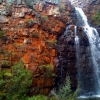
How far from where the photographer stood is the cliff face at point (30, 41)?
559 inches

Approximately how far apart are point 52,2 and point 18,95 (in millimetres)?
8370

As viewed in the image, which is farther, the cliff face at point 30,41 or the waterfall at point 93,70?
the waterfall at point 93,70

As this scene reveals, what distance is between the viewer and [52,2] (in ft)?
56.3

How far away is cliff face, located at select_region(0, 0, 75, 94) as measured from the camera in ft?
46.6

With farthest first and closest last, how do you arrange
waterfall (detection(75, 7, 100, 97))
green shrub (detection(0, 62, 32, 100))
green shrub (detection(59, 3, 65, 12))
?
green shrub (detection(59, 3, 65, 12)), waterfall (detection(75, 7, 100, 97)), green shrub (detection(0, 62, 32, 100))

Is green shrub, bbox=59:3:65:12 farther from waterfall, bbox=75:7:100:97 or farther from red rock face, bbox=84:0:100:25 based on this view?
red rock face, bbox=84:0:100:25

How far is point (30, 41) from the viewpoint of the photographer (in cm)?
1478

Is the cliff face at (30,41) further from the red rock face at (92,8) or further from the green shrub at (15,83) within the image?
the red rock face at (92,8)

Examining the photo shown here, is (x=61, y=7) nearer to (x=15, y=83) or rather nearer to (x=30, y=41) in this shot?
(x=30, y=41)

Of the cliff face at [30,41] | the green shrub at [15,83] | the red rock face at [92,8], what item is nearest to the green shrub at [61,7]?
the cliff face at [30,41]

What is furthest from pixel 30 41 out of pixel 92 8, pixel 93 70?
pixel 92 8

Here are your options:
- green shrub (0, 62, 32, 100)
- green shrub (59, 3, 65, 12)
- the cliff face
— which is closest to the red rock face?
green shrub (59, 3, 65, 12)

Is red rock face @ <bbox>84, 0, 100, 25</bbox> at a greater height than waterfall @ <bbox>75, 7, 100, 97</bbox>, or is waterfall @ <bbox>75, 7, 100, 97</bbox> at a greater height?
red rock face @ <bbox>84, 0, 100, 25</bbox>

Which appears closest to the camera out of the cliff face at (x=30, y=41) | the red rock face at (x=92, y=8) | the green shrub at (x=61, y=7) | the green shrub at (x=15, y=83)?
the green shrub at (x=15, y=83)
